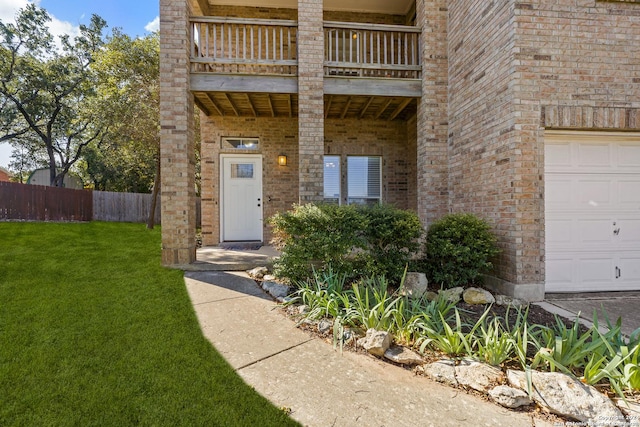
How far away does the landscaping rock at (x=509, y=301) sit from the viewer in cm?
362

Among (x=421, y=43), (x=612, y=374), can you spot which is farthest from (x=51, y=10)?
(x=612, y=374)

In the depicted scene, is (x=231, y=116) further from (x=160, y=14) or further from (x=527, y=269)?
(x=527, y=269)

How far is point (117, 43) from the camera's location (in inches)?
358

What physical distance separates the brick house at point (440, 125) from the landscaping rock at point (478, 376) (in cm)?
223

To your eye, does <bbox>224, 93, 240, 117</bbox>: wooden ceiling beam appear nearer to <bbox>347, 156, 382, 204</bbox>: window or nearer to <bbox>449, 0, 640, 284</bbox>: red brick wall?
<bbox>347, 156, 382, 204</bbox>: window

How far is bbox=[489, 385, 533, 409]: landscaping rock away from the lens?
188 cm

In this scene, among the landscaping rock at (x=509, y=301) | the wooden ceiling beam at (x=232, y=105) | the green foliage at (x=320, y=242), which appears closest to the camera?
the landscaping rock at (x=509, y=301)

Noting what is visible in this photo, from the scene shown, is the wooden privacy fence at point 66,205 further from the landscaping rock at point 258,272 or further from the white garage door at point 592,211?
the white garage door at point 592,211

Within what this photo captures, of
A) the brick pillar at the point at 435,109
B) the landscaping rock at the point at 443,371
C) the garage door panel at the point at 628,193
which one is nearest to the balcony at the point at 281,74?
the brick pillar at the point at 435,109

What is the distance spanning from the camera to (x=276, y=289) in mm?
4086

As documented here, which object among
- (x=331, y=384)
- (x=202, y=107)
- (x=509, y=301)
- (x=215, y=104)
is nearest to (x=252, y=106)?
(x=215, y=104)

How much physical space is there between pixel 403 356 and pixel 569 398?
102cm

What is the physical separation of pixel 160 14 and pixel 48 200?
1019 cm

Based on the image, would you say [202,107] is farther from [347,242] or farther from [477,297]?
[477,297]
